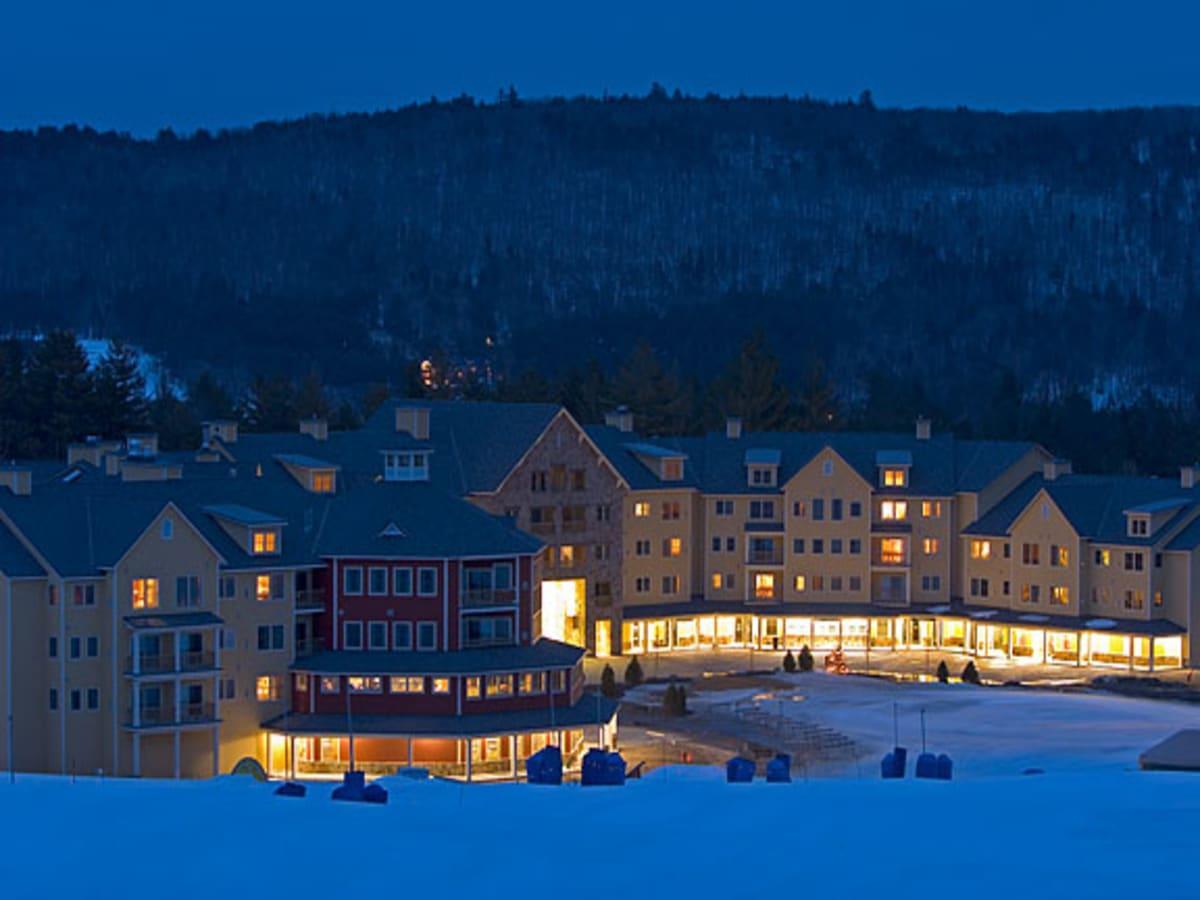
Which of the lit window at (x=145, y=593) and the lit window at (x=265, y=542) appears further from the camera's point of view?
the lit window at (x=265, y=542)

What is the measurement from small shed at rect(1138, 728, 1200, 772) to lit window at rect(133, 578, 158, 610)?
24608mm

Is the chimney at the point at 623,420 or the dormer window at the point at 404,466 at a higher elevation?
the chimney at the point at 623,420

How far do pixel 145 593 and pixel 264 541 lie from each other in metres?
3.97

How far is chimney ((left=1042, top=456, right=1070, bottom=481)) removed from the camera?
73.9m

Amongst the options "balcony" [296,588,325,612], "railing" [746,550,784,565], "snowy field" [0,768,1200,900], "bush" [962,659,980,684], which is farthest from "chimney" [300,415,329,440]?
"snowy field" [0,768,1200,900]

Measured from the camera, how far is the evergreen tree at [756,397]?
330 feet

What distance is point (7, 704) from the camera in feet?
162

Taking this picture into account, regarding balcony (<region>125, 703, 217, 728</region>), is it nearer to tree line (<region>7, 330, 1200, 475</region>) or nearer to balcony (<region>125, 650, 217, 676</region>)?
balcony (<region>125, 650, 217, 676</region>)

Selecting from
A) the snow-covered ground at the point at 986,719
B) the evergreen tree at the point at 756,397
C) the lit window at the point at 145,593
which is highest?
the evergreen tree at the point at 756,397

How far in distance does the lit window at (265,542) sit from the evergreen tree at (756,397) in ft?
159

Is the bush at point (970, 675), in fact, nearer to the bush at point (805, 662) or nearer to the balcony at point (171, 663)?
the bush at point (805, 662)

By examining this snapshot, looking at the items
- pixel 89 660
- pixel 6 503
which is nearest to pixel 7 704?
pixel 89 660

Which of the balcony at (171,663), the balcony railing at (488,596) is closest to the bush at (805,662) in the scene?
the balcony railing at (488,596)

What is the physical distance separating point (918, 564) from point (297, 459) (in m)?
24.0
